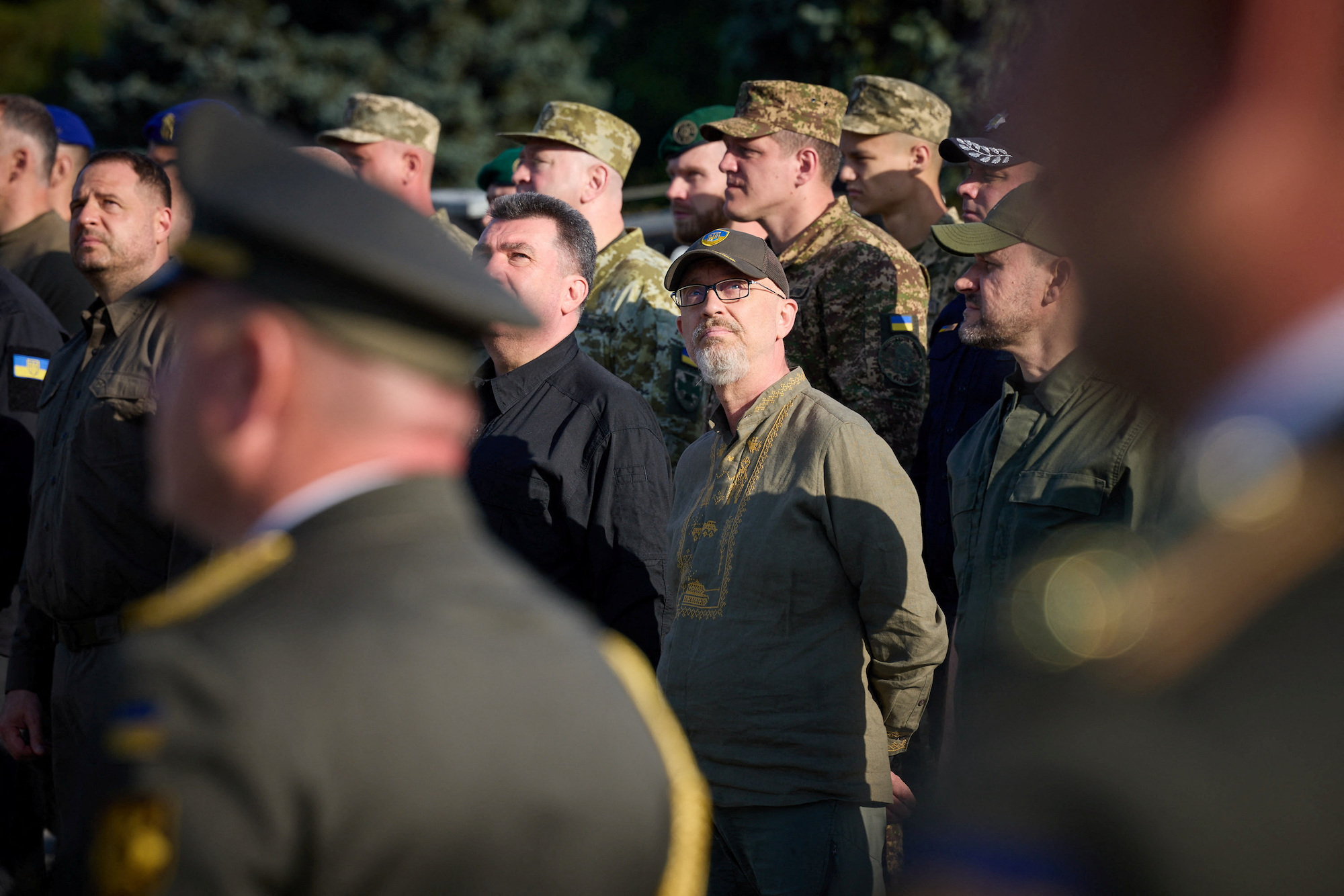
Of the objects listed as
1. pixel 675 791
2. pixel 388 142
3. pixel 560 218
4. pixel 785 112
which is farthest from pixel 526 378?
pixel 388 142

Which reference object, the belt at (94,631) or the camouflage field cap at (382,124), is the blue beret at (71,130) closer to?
the camouflage field cap at (382,124)

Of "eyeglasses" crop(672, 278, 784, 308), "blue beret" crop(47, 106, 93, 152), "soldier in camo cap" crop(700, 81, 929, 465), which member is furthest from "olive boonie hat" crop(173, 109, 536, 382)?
"blue beret" crop(47, 106, 93, 152)

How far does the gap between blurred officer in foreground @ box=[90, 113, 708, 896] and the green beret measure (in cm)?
608

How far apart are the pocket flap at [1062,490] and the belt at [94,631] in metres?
3.12

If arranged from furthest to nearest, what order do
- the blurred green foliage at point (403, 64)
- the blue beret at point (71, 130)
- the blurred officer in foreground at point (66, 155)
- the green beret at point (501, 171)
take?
1. the blurred green foliage at point (403, 64)
2. the blue beret at point (71, 130)
3. the blurred officer in foreground at point (66, 155)
4. the green beret at point (501, 171)

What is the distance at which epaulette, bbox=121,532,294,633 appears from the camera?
1314 mm

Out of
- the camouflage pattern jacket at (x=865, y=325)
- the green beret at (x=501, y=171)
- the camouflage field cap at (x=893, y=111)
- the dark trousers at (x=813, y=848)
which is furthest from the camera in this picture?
the green beret at (x=501, y=171)

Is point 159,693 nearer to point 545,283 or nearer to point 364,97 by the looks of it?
point 545,283

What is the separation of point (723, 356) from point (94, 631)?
245cm

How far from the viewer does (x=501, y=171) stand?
7.61 metres

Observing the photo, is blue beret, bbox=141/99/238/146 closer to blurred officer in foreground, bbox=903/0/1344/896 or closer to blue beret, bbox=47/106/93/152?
blue beret, bbox=47/106/93/152

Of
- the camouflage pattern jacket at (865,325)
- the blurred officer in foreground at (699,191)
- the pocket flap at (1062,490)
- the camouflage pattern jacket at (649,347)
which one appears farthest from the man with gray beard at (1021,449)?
the blurred officer in foreground at (699,191)

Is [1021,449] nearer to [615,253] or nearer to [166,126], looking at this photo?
[615,253]

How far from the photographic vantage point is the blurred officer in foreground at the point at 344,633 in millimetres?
1161
